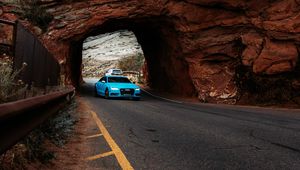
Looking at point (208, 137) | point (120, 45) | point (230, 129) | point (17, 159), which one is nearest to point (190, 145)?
point (208, 137)

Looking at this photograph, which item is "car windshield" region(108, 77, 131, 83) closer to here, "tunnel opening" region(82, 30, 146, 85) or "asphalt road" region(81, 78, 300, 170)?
"asphalt road" region(81, 78, 300, 170)

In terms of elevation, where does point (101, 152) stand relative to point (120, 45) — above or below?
below

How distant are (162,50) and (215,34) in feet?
25.4

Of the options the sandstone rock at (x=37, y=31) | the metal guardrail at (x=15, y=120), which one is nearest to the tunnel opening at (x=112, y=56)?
the sandstone rock at (x=37, y=31)

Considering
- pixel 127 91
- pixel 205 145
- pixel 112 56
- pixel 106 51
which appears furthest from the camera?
pixel 106 51

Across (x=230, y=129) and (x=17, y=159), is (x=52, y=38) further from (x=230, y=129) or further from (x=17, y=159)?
(x=17, y=159)

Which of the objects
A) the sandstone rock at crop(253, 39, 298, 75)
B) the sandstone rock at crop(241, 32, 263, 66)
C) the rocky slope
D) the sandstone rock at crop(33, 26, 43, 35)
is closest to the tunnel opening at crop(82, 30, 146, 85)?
the rocky slope

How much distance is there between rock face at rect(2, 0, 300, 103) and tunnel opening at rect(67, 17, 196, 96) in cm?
15

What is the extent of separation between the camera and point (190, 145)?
264 inches

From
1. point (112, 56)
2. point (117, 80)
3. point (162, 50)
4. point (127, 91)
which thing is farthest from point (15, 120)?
point (112, 56)

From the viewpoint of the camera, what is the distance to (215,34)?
24984 mm

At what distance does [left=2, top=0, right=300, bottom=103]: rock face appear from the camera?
22109 mm

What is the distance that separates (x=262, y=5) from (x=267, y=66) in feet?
13.2

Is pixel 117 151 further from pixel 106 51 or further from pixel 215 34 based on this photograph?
pixel 106 51
